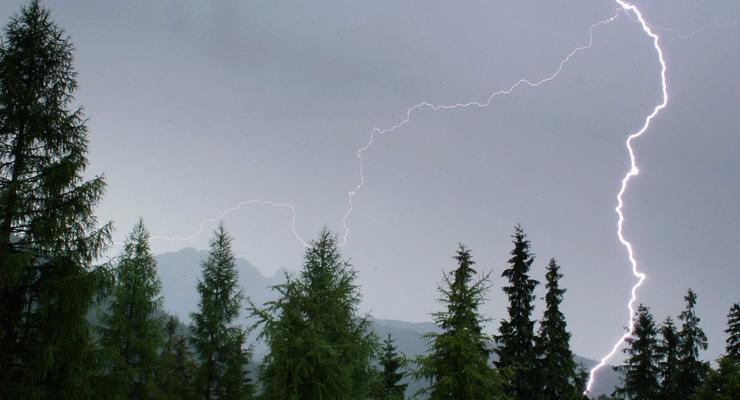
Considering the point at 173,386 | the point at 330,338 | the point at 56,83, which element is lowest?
the point at 173,386

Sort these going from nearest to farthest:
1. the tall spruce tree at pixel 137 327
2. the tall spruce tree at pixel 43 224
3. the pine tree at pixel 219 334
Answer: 1. the tall spruce tree at pixel 43 224
2. the tall spruce tree at pixel 137 327
3. the pine tree at pixel 219 334

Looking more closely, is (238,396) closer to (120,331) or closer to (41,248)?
(120,331)

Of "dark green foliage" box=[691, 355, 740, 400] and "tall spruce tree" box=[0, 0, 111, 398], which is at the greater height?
"tall spruce tree" box=[0, 0, 111, 398]

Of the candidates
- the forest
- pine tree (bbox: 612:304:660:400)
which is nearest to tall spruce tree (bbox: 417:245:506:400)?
the forest

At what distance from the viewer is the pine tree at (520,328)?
23.2 metres

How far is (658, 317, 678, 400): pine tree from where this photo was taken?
90.9 feet

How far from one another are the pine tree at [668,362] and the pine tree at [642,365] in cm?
32

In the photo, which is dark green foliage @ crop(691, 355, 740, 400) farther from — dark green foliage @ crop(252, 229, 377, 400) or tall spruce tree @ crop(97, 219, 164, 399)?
tall spruce tree @ crop(97, 219, 164, 399)

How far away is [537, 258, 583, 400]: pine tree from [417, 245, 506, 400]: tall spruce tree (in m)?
11.8

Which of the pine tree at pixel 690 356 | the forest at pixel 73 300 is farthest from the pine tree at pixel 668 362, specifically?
the forest at pixel 73 300

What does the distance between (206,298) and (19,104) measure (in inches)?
513

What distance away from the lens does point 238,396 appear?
67.3ft

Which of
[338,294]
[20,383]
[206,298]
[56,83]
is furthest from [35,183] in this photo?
[206,298]

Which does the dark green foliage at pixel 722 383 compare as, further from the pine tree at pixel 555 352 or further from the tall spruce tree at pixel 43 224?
the tall spruce tree at pixel 43 224
